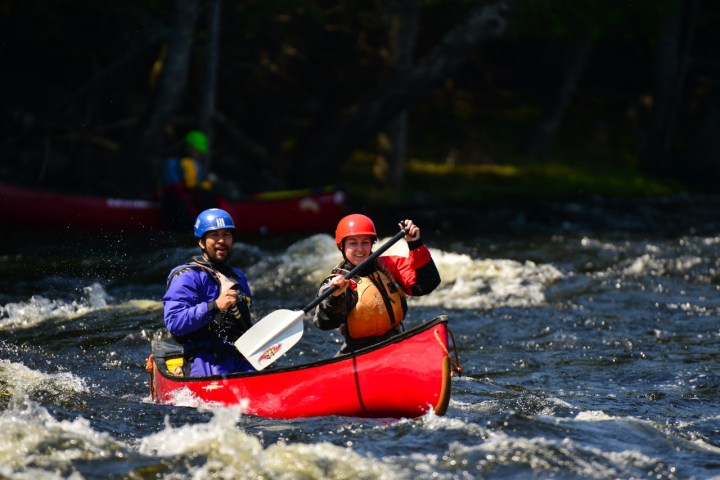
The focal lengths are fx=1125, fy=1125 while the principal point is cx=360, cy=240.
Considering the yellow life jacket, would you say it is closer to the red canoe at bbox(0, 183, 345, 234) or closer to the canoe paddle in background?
the canoe paddle in background

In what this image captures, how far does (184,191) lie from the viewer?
49.0 ft

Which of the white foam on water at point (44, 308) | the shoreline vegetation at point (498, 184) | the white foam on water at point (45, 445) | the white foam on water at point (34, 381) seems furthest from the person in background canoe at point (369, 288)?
the shoreline vegetation at point (498, 184)

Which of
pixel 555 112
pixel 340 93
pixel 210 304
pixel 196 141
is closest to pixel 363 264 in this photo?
pixel 210 304

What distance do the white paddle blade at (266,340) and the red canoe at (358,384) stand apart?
27cm

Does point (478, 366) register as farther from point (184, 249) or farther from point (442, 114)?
point (442, 114)

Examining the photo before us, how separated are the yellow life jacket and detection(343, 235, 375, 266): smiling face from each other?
0.13m

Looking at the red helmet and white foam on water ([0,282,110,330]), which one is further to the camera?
white foam on water ([0,282,110,330])

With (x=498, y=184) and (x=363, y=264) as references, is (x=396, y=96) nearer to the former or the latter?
(x=498, y=184)

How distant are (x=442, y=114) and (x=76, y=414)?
57.0 feet

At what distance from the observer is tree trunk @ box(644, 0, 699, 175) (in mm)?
22125

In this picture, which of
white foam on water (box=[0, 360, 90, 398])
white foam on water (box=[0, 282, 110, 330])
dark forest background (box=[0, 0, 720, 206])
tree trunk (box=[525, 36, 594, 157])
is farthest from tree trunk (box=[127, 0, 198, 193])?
tree trunk (box=[525, 36, 594, 157])

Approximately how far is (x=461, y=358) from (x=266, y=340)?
9.93 ft

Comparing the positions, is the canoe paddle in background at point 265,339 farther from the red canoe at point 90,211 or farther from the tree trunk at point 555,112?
the tree trunk at point 555,112

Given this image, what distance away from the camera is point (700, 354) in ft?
31.3
